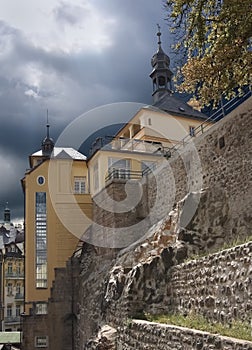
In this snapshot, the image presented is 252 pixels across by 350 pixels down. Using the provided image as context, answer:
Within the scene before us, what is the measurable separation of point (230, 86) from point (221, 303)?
5963mm

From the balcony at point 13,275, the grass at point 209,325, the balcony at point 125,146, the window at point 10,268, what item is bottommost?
the grass at point 209,325

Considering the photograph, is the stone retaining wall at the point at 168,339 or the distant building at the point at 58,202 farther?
the distant building at the point at 58,202

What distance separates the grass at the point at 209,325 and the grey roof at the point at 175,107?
21.9m

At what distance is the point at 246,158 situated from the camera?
13.3 m

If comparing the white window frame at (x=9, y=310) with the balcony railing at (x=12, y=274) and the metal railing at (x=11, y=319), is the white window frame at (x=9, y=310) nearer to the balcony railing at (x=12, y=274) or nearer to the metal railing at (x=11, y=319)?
the metal railing at (x=11, y=319)

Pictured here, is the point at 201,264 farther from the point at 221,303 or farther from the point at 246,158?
the point at 246,158

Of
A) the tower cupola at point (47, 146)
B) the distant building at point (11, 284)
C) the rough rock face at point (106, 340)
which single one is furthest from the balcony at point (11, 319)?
Answer: the rough rock face at point (106, 340)

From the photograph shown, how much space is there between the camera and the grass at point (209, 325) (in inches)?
273

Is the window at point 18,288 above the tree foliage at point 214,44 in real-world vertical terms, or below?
below

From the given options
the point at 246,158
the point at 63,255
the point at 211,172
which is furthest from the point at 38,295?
the point at 246,158

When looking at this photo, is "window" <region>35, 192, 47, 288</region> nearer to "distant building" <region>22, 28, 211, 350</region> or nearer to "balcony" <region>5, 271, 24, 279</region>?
"distant building" <region>22, 28, 211, 350</region>

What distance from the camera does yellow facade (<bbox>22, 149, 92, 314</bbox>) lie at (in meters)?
24.9

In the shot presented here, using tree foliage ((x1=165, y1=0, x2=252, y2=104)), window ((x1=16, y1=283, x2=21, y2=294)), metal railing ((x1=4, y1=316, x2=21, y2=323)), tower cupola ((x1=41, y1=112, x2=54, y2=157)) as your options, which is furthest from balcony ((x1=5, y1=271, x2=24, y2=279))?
tree foliage ((x1=165, y1=0, x2=252, y2=104))

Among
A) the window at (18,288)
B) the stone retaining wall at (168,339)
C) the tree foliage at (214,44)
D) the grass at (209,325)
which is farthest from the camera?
the window at (18,288)
